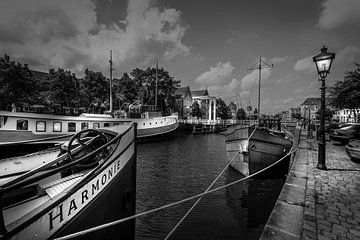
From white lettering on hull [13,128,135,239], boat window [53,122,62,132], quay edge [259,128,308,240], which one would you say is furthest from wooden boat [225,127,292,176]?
boat window [53,122,62,132]

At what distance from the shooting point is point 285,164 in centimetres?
936

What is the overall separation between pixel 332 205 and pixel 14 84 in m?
34.8

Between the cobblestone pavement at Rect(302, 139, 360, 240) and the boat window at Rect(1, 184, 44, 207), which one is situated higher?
the boat window at Rect(1, 184, 44, 207)

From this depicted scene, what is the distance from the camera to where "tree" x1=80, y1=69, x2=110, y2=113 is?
35594mm

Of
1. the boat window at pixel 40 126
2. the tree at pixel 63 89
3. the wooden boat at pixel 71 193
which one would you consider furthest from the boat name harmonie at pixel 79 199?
the tree at pixel 63 89

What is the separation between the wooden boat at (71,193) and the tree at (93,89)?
3362 cm

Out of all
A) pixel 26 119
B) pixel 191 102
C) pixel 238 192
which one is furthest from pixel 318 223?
pixel 191 102

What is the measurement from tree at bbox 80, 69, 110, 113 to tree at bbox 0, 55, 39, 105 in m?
8.04

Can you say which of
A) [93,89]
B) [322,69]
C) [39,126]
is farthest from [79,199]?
[93,89]

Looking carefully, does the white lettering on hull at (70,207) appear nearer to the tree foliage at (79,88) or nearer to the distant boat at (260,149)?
the distant boat at (260,149)

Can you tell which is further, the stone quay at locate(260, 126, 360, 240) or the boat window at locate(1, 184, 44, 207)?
the stone quay at locate(260, 126, 360, 240)

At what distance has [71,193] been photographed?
2.65 meters

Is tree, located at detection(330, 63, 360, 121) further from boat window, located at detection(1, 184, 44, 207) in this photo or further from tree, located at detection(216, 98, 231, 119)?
tree, located at detection(216, 98, 231, 119)

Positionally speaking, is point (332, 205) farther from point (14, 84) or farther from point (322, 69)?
point (14, 84)
